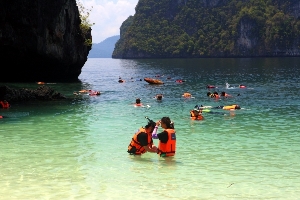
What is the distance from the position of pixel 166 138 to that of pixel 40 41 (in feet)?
125

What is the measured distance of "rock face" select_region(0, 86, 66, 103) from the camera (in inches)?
1431

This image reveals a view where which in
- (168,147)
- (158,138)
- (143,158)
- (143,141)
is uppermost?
(158,138)

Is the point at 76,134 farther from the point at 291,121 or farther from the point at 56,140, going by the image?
the point at 291,121

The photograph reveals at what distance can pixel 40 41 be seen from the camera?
50688mm

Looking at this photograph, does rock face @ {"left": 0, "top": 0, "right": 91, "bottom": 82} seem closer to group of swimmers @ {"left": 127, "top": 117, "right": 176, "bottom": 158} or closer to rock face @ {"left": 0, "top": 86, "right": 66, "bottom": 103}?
rock face @ {"left": 0, "top": 86, "right": 66, "bottom": 103}

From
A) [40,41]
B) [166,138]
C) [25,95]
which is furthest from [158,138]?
[40,41]

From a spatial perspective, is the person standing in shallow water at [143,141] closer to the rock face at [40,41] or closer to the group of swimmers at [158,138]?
the group of swimmers at [158,138]

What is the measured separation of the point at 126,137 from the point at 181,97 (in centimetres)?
2172

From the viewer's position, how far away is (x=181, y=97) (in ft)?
140

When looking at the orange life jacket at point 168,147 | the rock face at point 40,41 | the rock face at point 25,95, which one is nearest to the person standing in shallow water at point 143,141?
the orange life jacket at point 168,147

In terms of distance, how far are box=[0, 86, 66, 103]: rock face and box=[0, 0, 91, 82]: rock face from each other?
32.7ft

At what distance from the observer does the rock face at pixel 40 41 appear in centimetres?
4632

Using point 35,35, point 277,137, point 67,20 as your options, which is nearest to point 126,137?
point 277,137

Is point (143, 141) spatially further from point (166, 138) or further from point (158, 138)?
point (166, 138)
